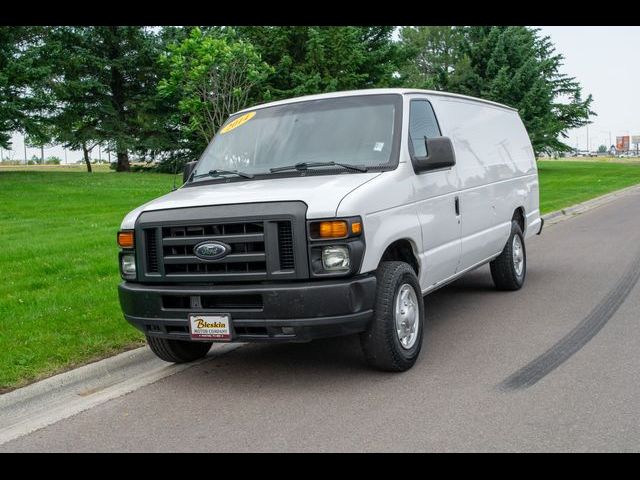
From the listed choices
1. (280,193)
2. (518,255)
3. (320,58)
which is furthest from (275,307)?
(320,58)

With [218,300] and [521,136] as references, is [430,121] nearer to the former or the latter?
[218,300]

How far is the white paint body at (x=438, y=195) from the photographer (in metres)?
5.41

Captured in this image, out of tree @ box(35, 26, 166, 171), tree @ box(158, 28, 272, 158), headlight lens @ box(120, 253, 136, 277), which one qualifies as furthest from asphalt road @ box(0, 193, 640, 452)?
tree @ box(35, 26, 166, 171)

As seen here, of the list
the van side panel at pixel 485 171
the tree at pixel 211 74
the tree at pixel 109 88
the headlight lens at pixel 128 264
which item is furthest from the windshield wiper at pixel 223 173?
the tree at pixel 109 88

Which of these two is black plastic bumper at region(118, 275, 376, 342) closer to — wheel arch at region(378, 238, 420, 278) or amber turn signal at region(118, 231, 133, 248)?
amber turn signal at region(118, 231, 133, 248)

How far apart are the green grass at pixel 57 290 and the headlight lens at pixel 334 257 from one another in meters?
2.23

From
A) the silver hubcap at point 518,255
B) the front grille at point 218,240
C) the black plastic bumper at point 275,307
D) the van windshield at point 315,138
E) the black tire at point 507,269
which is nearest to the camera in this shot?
the black plastic bumper at point 275,307

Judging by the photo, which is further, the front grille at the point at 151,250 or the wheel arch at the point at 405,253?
the wheel arch at the point at 405,253

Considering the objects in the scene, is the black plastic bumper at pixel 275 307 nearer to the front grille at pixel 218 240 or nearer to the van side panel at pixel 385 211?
the front grille at pixel 218 240

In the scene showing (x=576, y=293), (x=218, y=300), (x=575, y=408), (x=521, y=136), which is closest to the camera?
(x=575, y=408)

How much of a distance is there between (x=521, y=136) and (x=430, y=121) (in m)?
3.32

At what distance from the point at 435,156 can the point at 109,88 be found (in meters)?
42.3

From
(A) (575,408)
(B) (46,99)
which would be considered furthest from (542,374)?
(B) (46,99)
